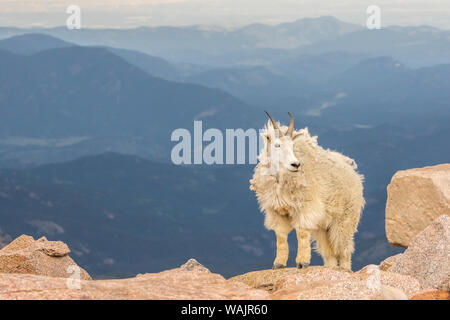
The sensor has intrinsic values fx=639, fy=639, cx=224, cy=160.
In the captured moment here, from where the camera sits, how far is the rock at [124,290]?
324 inches

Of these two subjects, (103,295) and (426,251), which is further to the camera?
(426,251)

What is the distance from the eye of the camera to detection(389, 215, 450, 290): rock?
10969 millimetres

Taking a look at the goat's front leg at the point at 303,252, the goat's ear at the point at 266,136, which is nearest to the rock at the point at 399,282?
the goat's front leg at the point at 303,252

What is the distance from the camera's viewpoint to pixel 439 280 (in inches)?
422

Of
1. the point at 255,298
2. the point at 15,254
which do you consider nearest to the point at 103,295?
the point at 255,298

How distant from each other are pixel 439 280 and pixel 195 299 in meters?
4.62

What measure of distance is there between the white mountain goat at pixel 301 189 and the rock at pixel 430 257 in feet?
6.30

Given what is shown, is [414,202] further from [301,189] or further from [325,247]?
[301,189]

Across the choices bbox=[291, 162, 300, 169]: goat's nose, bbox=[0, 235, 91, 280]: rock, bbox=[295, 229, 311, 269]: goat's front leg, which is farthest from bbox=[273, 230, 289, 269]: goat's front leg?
bbox=[0, 235, 91, 280]: rock

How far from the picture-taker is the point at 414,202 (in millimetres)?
16188

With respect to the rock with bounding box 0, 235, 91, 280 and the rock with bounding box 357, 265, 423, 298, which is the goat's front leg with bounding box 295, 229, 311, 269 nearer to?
the rock with bounding box 357, 265, 423, 298

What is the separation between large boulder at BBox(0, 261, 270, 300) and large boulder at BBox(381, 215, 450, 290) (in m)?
3.64

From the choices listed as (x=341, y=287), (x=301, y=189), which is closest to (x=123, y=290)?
(x=341, y=287)
